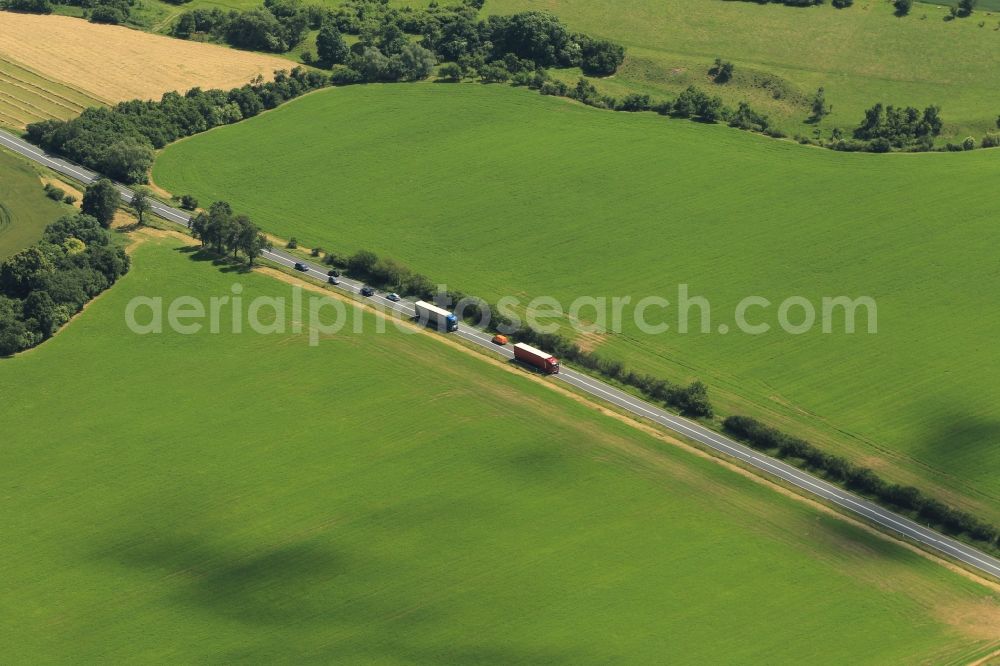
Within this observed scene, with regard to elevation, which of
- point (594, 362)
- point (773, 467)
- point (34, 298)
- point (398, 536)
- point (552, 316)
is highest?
point (552, 316)

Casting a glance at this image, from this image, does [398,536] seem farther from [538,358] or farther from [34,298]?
[34,298]

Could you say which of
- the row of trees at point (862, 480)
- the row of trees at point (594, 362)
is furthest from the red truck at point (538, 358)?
the row of trees at point (862, 480)

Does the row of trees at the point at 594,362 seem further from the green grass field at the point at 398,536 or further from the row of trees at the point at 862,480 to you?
the green grass field at the point at 398,536

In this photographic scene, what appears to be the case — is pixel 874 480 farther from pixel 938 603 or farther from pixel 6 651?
pixel 6 651

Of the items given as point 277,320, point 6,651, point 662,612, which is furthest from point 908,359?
point 6,651

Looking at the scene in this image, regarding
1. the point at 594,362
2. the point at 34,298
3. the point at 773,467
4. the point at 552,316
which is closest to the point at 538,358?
the point at 594,362

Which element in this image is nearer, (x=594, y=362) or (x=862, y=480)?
(x=862, y=480)
